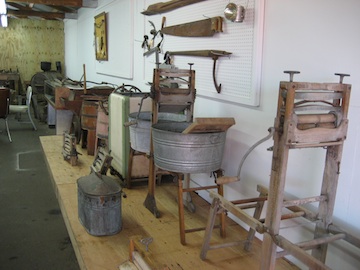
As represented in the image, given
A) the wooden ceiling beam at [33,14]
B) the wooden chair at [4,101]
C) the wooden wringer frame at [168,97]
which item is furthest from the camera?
the wooden ceiling beam at [33,14]

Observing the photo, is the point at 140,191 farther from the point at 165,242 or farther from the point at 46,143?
the point at 46,143

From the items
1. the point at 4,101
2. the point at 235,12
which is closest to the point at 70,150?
the point at 235,12

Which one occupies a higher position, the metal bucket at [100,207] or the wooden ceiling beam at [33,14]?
the wooden ceiling beam at [33,14]

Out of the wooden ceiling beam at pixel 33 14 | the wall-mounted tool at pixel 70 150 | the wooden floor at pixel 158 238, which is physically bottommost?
the wooden floor at pixel 158 238

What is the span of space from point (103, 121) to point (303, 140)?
111 inches

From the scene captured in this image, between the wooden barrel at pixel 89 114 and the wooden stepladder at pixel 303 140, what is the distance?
316 cm

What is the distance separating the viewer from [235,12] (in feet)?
8.09

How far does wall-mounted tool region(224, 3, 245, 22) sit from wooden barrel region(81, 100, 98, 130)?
2312mm

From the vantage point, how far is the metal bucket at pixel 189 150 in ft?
7.18

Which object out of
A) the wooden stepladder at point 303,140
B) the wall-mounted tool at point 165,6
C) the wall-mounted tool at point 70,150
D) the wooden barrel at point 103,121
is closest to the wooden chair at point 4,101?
the wall-mounted tool at point 70,150

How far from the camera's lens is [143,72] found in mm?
4523

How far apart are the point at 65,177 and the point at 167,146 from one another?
1.78m

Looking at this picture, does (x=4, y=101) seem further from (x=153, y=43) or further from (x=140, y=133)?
(x=140, y=133)

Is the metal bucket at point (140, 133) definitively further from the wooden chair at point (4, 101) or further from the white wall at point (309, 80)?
the wooden chair at point (4, 101)
